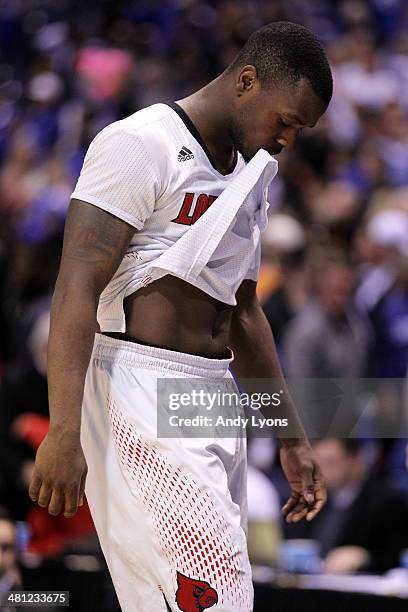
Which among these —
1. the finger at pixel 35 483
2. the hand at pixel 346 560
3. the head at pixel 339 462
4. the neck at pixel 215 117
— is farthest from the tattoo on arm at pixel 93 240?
the head at pixel 339 462

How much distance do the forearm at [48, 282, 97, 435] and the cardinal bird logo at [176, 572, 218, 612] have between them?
19.1 inches

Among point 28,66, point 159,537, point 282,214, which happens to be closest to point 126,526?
point 159,537

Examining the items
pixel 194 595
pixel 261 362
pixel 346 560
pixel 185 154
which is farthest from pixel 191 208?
pixel 346 560

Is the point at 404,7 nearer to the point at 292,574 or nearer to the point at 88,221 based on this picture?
the point at 292,574

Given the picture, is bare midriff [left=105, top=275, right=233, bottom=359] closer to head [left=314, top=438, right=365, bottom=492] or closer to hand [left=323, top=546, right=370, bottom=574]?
hand [left=323, top=546, right=370, bottom=574]

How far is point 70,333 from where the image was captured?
2.87 m

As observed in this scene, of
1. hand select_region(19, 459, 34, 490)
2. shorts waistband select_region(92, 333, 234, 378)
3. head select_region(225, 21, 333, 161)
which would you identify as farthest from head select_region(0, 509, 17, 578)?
head select_region(225, 21, 333, 161)

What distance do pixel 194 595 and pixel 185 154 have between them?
3.55 ft

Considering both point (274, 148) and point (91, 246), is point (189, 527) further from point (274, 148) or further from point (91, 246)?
point (274, 148)

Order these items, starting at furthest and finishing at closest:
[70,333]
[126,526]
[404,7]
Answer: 1. [404,7]
2. [126,526]
3. [70,333]

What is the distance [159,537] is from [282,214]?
5130mm

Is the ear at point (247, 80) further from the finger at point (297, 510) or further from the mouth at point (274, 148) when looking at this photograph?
the finger at point (297, 510)

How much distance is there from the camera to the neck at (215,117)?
3205mm

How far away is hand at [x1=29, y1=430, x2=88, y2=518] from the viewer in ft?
9.20
